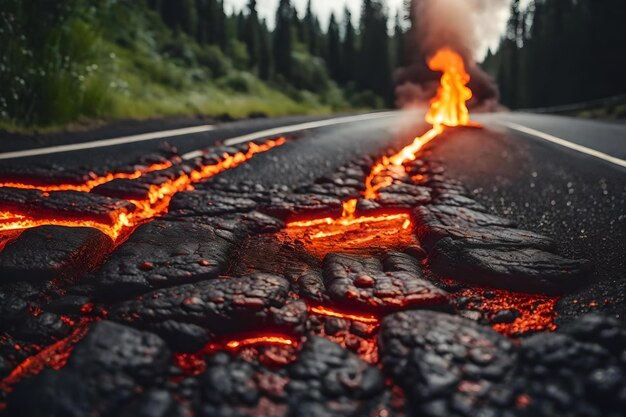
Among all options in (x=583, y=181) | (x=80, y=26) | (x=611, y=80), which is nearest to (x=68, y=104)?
(x=80, y=26)

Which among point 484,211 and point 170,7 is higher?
point 170,7

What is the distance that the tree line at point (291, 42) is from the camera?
34656mm

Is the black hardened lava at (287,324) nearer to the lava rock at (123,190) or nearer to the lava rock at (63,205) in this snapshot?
the lava rock at (63,205)

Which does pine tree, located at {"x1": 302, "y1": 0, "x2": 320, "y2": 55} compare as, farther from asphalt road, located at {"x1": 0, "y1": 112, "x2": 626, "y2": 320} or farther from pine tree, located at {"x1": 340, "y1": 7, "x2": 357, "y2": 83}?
asphalt road, located at {"x1": 0, "y1": 112, "x2": 626, "y2": 320}

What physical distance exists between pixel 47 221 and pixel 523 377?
2525 millimetres

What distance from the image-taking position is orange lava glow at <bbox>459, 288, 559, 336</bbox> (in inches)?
63.3

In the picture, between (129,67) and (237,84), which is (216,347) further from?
(237,84)

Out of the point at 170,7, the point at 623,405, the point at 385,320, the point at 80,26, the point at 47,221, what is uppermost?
the point at 170,7

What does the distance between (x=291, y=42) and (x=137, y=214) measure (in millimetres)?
44597

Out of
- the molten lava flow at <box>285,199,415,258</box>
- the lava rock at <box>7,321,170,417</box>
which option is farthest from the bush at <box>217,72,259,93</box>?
the lava rock at <box>7,321,170,417</box>

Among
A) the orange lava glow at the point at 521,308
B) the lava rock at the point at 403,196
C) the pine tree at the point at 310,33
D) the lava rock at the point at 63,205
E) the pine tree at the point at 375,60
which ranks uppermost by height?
the pine tree at the point at 310,33

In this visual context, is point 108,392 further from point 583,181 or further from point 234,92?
point 234,92

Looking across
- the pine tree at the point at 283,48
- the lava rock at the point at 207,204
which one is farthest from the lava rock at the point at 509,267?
the pine tree at the point at 283,48

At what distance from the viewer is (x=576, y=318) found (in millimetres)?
1619
